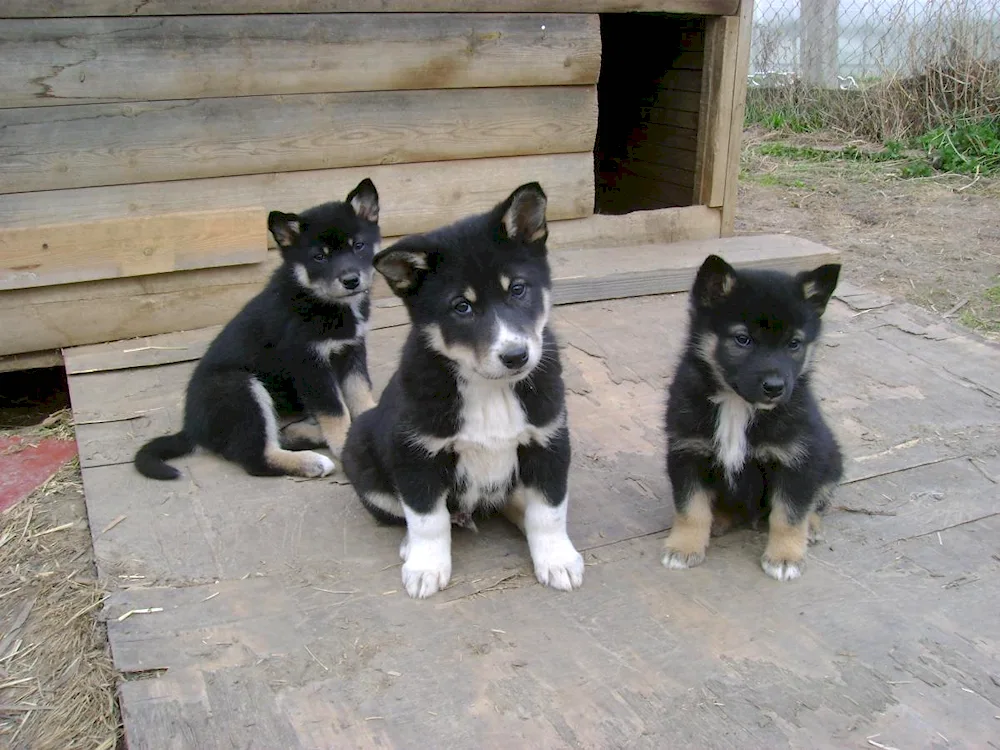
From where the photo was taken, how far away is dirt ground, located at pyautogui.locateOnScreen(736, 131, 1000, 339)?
7070 mm

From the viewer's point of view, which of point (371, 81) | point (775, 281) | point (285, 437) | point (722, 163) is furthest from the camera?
point (722, 163)

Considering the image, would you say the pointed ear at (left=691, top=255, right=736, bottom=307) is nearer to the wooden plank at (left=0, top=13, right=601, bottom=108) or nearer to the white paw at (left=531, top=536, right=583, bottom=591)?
the white paw at (left=531, top=536, right=583, bottom=591)

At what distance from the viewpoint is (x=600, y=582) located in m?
3.41

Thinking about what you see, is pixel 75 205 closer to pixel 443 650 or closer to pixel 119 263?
pixel 119 263

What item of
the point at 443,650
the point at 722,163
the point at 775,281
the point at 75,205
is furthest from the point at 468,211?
the point at 443,650

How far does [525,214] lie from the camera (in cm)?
312

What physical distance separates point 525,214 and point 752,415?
1162 millimetres

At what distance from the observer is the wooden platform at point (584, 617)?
2693 mm

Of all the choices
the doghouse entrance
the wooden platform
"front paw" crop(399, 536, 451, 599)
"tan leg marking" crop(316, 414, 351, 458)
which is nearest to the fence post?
the doghouse entrance

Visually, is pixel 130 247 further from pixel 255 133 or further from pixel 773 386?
pixel 773 386

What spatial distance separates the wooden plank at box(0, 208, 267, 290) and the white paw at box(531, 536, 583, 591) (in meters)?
3.62

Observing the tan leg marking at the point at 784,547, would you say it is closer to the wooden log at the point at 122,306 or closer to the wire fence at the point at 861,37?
the wooden log at the point at 122,306

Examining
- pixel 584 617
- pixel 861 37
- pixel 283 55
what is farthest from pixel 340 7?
pixel 861 37

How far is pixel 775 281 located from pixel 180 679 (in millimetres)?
2519
